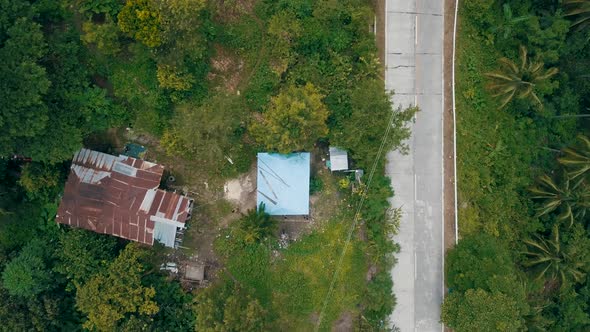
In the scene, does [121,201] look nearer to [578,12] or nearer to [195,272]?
[195,272]

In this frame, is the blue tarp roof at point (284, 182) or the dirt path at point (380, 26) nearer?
the blue tarp roof at point (284, 182)

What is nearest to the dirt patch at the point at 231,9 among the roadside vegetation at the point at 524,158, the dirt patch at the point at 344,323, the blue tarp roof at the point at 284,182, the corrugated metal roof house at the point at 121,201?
the blue tarp roof at the point at 284,182

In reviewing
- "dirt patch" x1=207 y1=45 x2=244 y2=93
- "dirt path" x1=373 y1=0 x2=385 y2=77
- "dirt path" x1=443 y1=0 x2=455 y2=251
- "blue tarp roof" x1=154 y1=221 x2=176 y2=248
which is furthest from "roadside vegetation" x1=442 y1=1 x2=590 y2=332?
"blue tarp roof" x1=154 y1=221 x2=176 y2=248

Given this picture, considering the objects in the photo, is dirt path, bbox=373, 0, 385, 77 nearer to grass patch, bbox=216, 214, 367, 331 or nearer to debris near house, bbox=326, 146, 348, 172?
debris near house, bbox=326, 146, 348, 172

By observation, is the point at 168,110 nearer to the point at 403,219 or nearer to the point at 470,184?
the point at 403,219

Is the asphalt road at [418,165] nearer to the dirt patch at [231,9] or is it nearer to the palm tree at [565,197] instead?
the palm tree at [565,197]

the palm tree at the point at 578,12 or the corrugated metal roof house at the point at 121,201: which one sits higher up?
the palm tree at the point at 578,12

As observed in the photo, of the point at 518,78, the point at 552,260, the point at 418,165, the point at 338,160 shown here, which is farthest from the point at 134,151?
the point at 552,260
